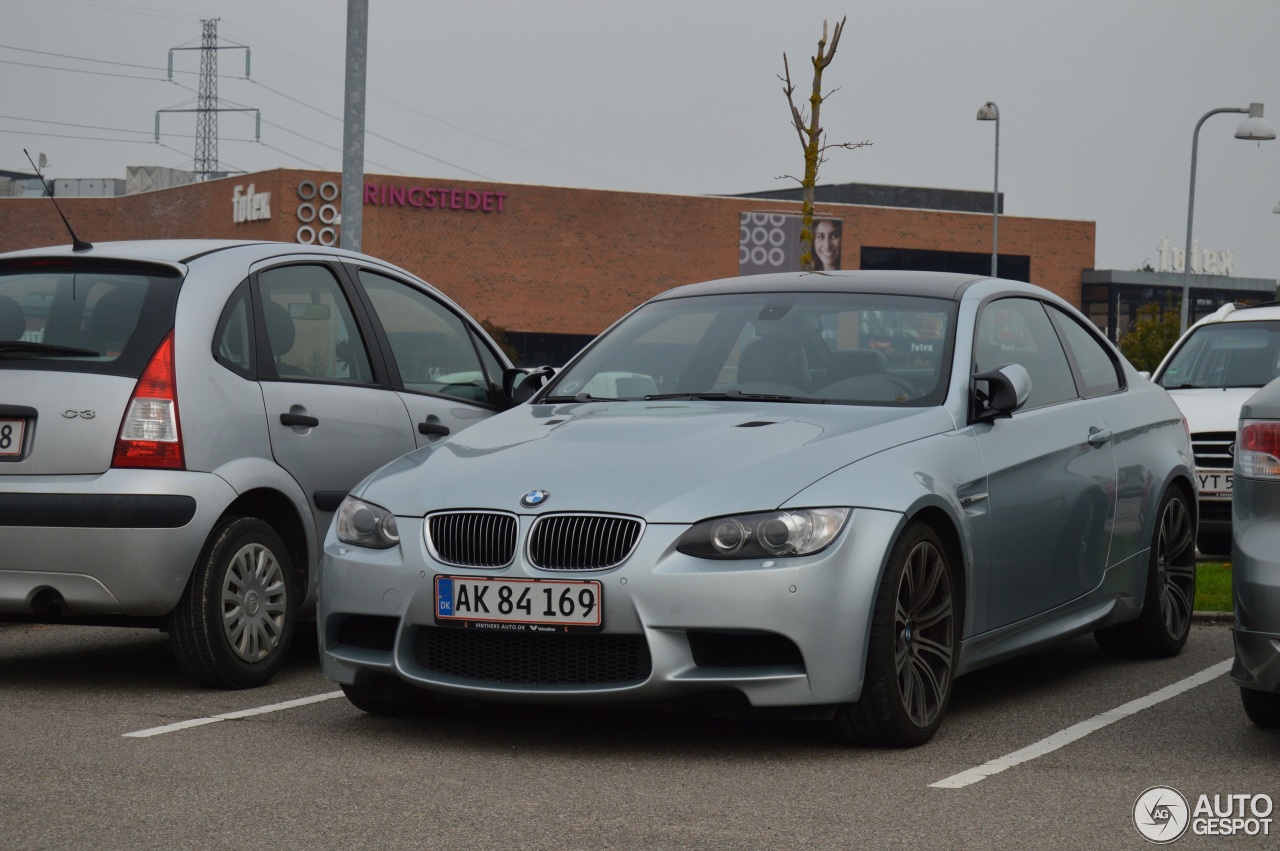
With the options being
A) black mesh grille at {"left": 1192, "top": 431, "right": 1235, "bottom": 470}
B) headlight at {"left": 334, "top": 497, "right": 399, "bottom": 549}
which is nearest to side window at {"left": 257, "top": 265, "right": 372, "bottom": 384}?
headlight at {"left": 334, "top": 497, "right": 399, "bottom": 549}

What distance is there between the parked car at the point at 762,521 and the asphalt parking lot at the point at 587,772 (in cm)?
23

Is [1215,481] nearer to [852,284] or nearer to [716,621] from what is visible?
[852,284]

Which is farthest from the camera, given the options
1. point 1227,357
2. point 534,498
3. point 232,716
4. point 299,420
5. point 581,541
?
point 1227,357

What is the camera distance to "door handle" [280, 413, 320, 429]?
7.04 meters

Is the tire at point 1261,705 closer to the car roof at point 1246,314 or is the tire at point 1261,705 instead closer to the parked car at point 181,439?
the parked car at point 181,439

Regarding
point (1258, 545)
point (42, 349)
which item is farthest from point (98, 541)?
point (1258, 545)

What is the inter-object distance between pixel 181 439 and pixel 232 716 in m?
1.05

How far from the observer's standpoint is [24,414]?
652cm

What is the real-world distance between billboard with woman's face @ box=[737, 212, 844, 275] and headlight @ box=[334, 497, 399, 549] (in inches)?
2406

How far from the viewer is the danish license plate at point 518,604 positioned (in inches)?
206

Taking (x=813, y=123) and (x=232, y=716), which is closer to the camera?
(x=232, y=716)

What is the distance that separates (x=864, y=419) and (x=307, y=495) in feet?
8.04

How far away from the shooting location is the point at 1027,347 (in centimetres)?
700

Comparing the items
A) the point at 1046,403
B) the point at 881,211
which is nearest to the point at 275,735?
the point at 1046,403
